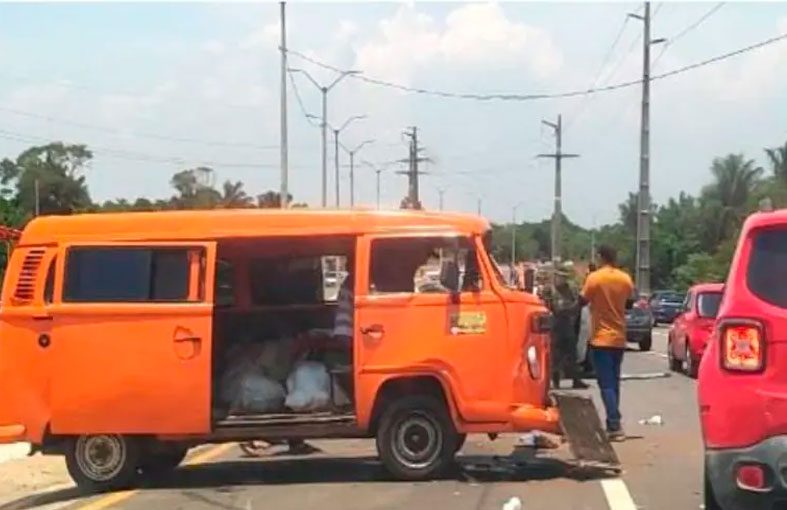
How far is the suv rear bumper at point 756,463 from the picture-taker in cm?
726

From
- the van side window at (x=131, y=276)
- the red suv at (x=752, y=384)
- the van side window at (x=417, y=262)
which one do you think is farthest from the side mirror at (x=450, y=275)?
the red suv at (x=752, y=384)

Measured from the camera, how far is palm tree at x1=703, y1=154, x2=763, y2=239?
91.9 metres

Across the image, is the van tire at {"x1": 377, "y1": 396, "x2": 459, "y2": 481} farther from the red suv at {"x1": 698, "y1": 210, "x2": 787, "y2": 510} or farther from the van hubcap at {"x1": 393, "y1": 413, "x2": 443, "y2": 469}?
the red suv at {"x1": 698, "y1": 210, "x2": 787, "y2": 510}

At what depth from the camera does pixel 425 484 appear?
12.0 meters

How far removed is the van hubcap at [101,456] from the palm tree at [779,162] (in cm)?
7328

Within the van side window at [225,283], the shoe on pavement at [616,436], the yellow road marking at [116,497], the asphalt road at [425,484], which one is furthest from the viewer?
the shoe on pavement at [616,436]

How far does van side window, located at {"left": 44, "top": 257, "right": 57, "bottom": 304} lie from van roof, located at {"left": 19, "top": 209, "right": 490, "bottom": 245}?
233mm

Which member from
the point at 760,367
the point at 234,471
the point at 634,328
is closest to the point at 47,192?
the point at 634,328

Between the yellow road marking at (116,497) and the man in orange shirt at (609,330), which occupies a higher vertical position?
the man in orange shirt at (609,330)

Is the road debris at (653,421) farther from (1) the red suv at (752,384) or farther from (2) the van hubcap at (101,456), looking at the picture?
A: (1) the red suv at (752,384)

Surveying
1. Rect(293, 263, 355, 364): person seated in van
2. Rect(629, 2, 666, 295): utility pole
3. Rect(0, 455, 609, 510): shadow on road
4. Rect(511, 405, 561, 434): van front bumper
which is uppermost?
Rect(629, 2, 666, 295): utility pole

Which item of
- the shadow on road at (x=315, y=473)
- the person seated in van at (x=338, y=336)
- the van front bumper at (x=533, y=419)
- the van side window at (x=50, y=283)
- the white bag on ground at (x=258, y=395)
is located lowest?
the shadow on road at (x=315, y=473)

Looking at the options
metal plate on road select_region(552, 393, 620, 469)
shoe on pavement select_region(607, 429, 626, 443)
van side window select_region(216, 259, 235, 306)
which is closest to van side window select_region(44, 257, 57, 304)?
van side window select_region(216, 259, 235, 306)

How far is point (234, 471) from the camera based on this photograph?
13.3m
